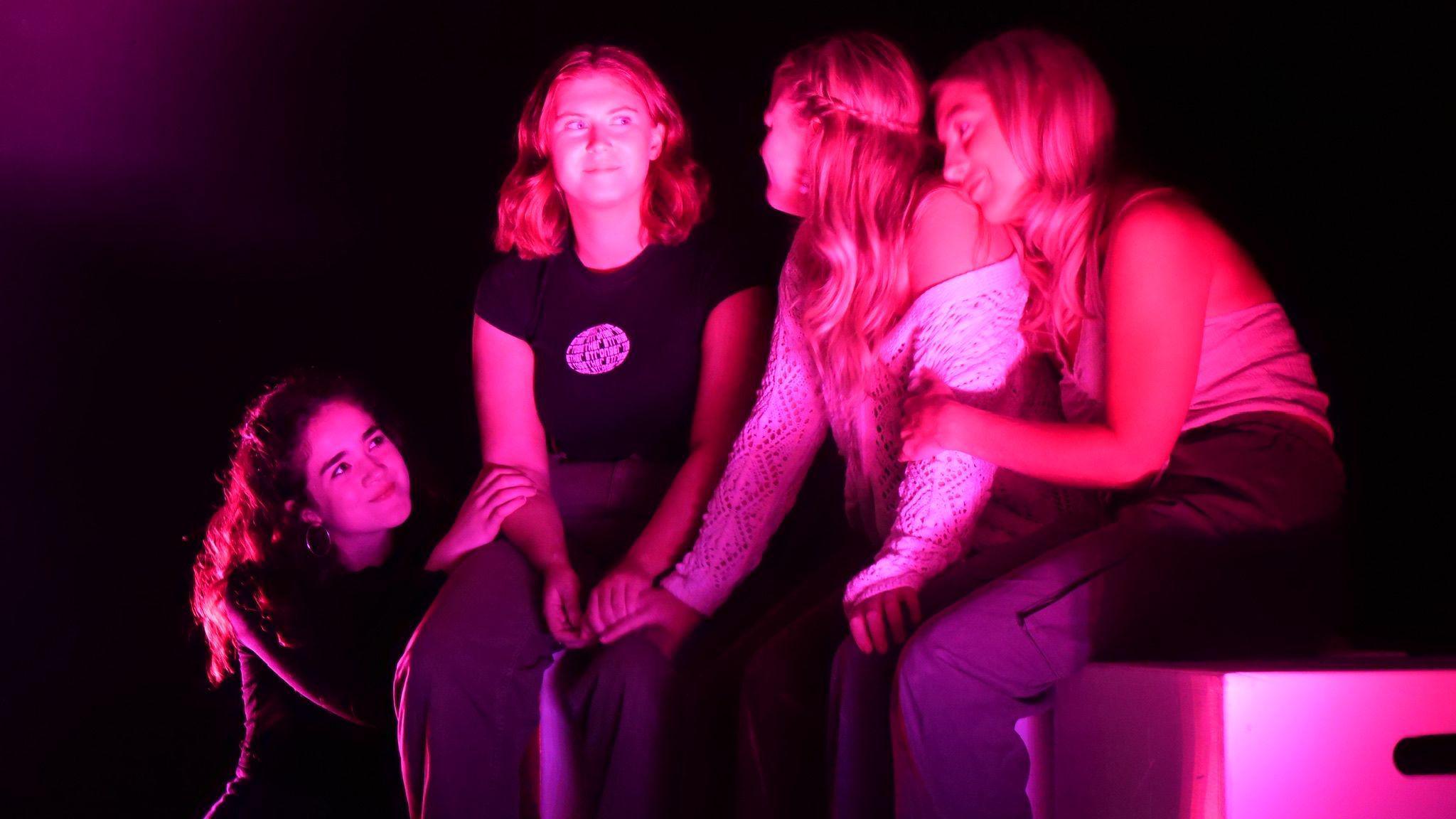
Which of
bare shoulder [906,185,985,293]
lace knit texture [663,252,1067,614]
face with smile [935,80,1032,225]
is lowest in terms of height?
lace knit texture [663,252,1067,614]

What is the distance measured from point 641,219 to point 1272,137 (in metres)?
0.91

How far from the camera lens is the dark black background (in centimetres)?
196

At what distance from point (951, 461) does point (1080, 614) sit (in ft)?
0.70

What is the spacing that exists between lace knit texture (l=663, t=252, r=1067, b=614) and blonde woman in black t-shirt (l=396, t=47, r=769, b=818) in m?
0.09

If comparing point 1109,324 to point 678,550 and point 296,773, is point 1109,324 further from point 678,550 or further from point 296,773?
point 296,773

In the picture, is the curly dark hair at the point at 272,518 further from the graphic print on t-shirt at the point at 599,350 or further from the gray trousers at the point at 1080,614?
the gray trousers at the point at 1080,614

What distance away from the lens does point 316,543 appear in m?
1.73

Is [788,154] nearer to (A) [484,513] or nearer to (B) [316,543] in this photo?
(A) [484,513]

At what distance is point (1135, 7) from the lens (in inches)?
63.9

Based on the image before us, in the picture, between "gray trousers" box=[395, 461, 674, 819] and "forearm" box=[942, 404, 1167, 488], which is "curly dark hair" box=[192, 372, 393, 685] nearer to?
"gray trousers" box=[395, 461, 674, 819]

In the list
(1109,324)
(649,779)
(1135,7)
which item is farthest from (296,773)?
(1135,7)

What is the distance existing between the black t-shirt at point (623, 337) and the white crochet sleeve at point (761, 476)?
0.57ft

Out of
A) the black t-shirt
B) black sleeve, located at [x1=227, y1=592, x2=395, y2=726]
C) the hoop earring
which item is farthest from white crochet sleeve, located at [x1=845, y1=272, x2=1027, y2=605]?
the hoop earring

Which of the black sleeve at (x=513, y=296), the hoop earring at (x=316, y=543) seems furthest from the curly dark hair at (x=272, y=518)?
the black sleeve at (x=513, y=296)
